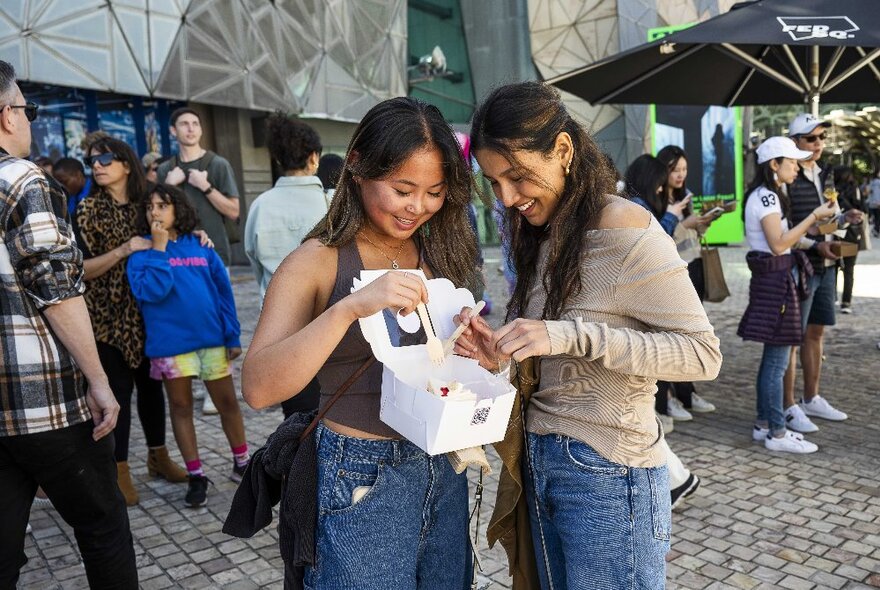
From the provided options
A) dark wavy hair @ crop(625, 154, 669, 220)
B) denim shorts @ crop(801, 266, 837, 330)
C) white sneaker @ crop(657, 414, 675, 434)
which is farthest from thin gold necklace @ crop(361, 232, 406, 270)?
denim shorts @ crop(801, 266, 837, 330)

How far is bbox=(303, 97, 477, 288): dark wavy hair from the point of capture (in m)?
1.73

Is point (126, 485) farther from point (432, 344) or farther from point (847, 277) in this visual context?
point (847, 277)

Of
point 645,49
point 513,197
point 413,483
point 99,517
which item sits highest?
point 645,49

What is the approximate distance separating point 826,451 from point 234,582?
400cm

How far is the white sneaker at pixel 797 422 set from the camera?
17.5ft

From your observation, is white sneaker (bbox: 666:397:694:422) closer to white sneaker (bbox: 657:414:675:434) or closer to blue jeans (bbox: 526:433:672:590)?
white sneaker (bbox: 657:414:675:434)

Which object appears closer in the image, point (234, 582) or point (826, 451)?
point (234, 582)

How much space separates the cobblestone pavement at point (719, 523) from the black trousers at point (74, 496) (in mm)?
928

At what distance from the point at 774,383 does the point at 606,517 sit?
371 centimetres

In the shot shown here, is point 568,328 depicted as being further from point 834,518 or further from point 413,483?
point 834,518

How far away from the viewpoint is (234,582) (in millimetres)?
3449

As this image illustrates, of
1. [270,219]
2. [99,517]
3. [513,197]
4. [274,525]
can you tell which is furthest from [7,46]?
[513,197]

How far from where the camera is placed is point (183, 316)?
14.1 ft

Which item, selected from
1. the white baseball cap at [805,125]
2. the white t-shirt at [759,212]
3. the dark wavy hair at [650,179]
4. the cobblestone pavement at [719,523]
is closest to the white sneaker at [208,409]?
the cobblestone pavement at [719,523]
